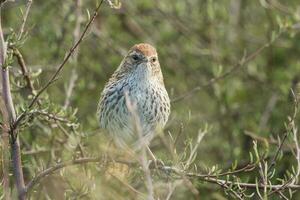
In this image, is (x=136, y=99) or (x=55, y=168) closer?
(x=55, y=168)

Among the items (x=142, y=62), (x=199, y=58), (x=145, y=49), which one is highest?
(x=145, y=49)

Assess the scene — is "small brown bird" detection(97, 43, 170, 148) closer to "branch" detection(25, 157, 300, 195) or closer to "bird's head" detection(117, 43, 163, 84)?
"bird's head" detection(117, 43, 163, 84)

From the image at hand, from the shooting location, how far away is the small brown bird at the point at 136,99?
6328 millimetres

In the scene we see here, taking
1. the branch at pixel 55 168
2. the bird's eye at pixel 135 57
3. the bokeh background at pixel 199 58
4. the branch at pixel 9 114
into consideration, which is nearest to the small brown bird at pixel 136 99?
the bird's eye at pixel 135 57

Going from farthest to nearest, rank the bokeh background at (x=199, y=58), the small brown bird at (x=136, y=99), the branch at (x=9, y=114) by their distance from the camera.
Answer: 1. the bokeh background at (x=199, y=58)
2. the small brown bird at (x=136, y=99)
3. the branch at (x=9, y=114)

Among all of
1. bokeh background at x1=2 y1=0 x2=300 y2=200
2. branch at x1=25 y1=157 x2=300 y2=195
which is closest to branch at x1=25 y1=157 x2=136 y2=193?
branch at x1=25 y1=157 x2=300 y2=195

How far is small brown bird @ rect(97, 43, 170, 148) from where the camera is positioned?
6328 mm

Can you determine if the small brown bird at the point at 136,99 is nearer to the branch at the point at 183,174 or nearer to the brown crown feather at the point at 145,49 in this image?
the brown crown feather at the point at 145,49

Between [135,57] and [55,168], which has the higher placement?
[135,57]

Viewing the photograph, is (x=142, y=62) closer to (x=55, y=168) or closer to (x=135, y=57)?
(x=135, y=57)

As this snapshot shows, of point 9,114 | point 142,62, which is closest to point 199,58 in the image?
point 142,62

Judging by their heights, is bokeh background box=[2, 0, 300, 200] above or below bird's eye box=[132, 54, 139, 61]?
below

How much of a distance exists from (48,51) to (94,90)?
98 cm

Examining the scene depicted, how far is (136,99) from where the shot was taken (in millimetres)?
6418
